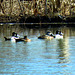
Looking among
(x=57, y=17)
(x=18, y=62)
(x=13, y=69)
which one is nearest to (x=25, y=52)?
(x=18, y=62)

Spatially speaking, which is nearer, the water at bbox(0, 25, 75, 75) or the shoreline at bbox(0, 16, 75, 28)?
the water at bbox(0, 25, 75, 75)

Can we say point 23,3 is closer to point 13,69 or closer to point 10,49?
point 10,49

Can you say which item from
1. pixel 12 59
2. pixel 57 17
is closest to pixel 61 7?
pixel 57 17

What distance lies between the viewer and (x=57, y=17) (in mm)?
103938

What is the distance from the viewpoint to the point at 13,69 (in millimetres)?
23000

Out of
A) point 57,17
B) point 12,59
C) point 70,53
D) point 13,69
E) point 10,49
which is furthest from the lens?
point 57,17

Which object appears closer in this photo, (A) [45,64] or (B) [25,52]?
(A) [45,64]

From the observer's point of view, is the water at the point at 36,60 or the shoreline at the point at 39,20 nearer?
the water at the point at 36,60

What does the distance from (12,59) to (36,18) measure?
3148 inches

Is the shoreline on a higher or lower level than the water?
lower

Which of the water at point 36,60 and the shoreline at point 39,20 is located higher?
the water at point 36,60

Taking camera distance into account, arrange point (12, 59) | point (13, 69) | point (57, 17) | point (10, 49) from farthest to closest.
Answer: point (57, 17), point (10, 49), point (12, 59), point (13, 69)

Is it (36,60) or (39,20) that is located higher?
(36,60)

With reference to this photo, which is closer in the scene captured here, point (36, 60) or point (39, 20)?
point (36, 60)
